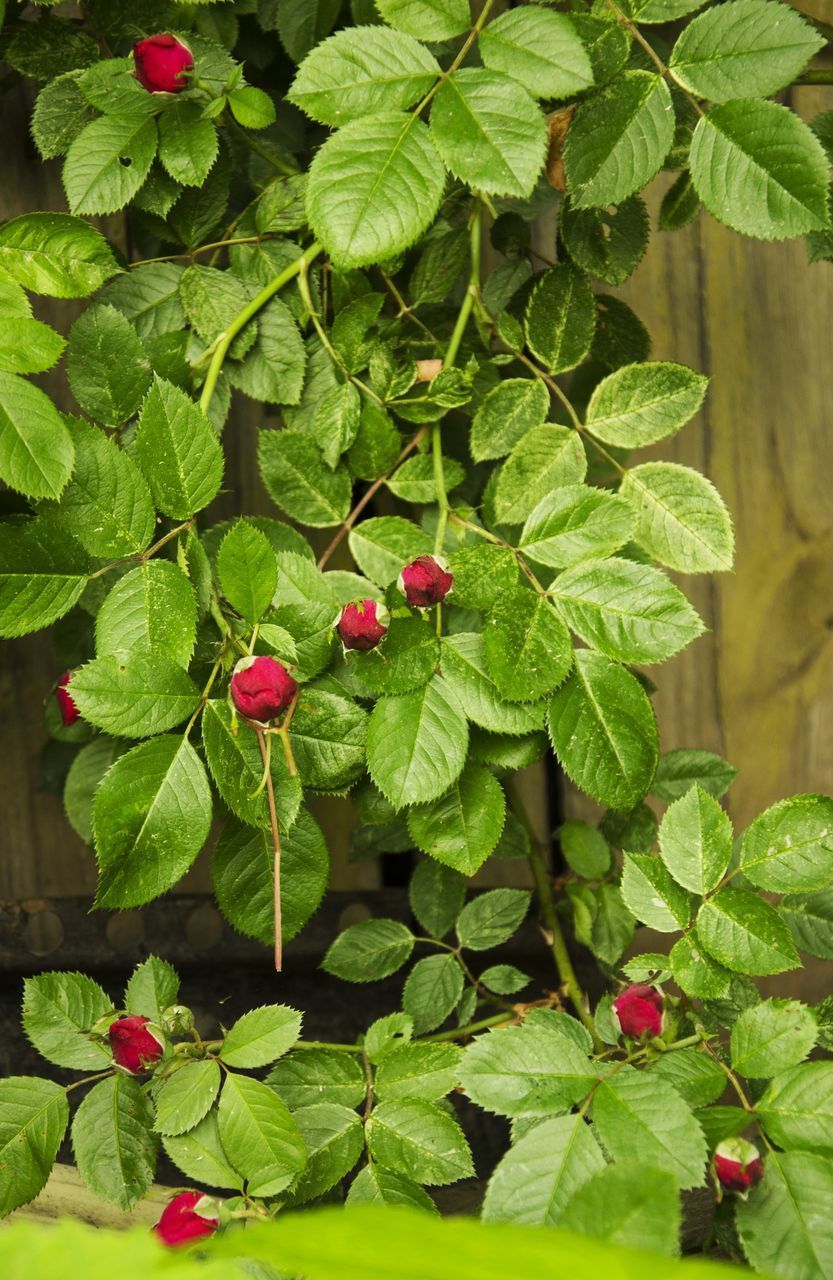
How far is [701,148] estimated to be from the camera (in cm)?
72

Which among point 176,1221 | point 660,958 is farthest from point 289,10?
point 176,1221

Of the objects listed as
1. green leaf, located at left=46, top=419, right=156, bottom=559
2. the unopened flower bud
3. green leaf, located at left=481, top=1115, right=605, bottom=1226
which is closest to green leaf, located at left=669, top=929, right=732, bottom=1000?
green leaf, located at left=481, top=1115, right=605, bottom=1226

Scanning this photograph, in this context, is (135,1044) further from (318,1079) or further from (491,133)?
(491,133)

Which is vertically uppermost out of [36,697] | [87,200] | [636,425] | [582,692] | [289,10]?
[289,10]

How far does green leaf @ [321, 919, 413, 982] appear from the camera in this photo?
2.97ft

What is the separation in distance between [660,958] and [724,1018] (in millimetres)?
121

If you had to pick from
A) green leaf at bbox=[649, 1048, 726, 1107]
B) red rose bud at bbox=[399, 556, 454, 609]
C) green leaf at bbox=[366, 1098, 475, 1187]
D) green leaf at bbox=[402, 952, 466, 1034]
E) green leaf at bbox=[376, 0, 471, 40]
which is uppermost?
green leaf at bbox=[376, 0, 471, 40]

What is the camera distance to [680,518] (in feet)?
2.68

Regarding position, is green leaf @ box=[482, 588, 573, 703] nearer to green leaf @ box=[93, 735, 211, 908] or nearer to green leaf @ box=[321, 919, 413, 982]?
green leaf @ box=[93, 735, 211, 908]

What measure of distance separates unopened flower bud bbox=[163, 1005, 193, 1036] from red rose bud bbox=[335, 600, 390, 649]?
0.94ft

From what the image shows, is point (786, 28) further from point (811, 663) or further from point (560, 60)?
point (811, 663)

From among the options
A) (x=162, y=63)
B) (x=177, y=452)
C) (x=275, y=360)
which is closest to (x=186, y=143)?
(x=162, y=63)

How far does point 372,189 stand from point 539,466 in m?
0.26

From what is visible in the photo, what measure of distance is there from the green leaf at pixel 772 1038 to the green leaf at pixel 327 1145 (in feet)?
0.86
